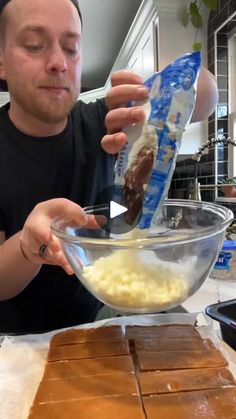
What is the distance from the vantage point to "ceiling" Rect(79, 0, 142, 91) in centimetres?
270

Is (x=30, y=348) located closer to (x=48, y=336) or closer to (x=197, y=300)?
(x=48, y=336)

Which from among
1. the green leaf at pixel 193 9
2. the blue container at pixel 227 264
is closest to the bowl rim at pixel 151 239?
the blue container at pixel 227 264

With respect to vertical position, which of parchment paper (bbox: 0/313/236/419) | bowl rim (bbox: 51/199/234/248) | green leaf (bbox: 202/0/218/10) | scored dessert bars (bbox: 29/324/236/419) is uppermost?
green leaf (bbox: 202/0/218/10)

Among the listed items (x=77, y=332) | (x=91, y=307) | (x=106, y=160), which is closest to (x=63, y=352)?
(x=77, y=332)

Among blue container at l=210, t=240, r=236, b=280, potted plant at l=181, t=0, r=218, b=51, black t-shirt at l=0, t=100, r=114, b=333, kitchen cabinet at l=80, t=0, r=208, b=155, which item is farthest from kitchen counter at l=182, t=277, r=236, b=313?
potted plant at l=181, t=0, r=218, b=51

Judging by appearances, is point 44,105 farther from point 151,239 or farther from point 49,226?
point 151,239

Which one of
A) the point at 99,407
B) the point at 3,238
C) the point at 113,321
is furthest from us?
the point at 3,238

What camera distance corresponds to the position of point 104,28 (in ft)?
10.3

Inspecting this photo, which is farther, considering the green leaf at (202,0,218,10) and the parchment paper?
the green leaf at (202,0,218,10)

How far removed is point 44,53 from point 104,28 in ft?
8.43

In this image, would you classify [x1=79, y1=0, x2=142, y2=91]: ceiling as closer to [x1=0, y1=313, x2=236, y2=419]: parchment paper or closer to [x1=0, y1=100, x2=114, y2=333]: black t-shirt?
[x1=0, y1=100, x2=114, y2=333]: black t-shirt

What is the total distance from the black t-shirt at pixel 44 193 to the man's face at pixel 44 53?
89 mm

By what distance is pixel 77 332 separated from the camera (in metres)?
0.63

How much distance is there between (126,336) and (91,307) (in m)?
0.31
